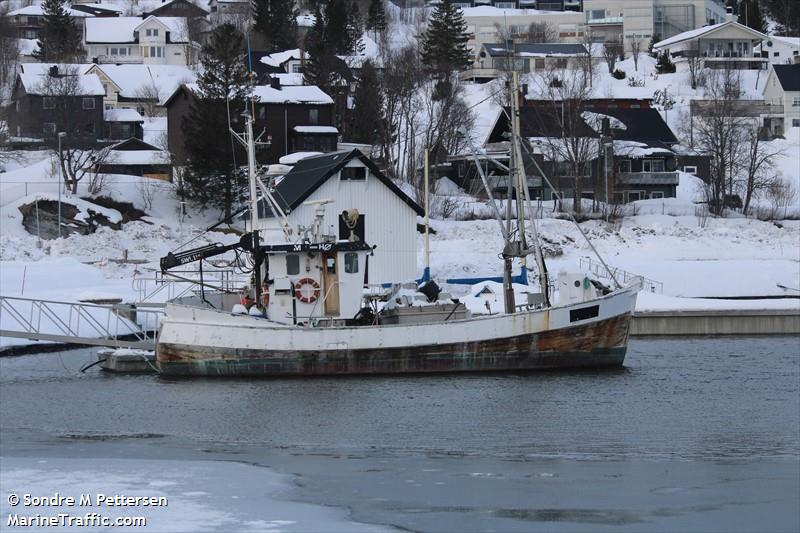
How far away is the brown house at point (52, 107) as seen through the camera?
265 feet

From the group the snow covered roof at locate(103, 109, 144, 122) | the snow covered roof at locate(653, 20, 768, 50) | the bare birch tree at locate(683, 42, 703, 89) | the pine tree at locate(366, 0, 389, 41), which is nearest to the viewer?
the snow covered roof at locate(103, 109, 144, 122)

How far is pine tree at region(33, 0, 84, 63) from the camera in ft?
377

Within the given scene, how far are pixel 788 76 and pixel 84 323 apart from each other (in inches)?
3079

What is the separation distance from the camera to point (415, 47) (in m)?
121

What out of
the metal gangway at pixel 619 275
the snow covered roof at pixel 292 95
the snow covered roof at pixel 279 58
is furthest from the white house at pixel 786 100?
the metal gangway at pixel 619 275

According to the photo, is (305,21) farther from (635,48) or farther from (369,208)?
(369,208)

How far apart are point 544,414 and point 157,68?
285ft

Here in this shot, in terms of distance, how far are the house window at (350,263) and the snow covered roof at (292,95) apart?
133 feet

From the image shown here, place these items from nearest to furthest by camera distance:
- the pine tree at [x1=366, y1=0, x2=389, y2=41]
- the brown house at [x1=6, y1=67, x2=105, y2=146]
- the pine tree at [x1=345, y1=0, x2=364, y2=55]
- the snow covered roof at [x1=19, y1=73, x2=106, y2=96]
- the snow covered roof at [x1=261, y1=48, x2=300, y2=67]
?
the brown house at [x1=6, y1=67, x2=105, y2=146] → the snow covered roof at [x1=19, y1=73, x2=106, y2=96] → the snow covered roof at [x1=261, y1=48, x2=300, y2=67] → the pine tree at [x1=345, y1=0, x2=364, y2=55] → the pine tree at [x1=366, y1=0, x2=389, y2=41]

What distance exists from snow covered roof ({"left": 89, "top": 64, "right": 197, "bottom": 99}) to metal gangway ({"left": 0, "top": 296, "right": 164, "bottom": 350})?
61.0m

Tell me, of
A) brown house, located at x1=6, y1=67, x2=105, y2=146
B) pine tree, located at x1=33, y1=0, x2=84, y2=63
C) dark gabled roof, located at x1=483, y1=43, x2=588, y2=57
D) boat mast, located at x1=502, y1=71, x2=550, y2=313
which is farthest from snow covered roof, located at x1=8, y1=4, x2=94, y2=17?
boat mast, located at x1=502, y1=71, x2=550, y2=313

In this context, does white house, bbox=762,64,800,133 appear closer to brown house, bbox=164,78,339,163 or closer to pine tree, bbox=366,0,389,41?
pine tree, bbox=366,0,389,41

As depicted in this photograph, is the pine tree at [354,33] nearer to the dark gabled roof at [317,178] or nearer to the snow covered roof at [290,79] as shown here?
the snow covered roof at [290,79]

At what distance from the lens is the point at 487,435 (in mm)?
26719
